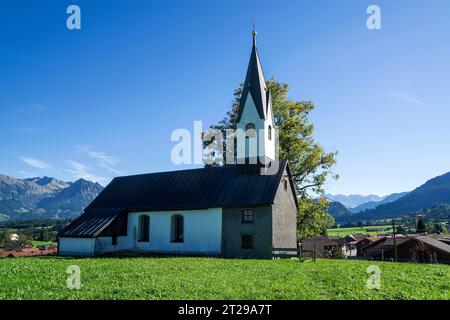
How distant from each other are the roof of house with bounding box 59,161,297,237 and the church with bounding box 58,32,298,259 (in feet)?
0.29

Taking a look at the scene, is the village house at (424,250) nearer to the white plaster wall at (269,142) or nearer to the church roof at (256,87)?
the white plaster wall at (269,142)

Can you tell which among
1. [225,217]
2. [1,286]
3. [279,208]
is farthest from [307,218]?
[1,286]

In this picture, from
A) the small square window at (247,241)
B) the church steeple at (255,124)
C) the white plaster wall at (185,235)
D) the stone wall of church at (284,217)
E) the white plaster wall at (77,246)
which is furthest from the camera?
the white plaster wall at (77,246)

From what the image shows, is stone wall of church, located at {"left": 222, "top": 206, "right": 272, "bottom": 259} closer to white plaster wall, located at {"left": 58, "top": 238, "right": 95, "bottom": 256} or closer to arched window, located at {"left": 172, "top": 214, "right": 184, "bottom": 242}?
arched window, located at {"left": 172, "top": 214, "right": 184, "bottom": 242}

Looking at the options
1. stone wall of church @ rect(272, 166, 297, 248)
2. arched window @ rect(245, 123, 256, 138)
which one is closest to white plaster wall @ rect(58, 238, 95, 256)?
stone wall of church @ rect(272, 166, 297, 248)

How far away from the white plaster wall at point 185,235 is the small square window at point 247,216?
203 cm

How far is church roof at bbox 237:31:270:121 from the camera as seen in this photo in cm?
3136

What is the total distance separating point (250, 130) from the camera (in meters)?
→ 31.2

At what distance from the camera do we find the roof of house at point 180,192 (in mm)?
29500

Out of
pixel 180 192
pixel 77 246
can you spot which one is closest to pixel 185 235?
pixel 180 192

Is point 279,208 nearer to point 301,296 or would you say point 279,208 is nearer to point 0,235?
point 301,296

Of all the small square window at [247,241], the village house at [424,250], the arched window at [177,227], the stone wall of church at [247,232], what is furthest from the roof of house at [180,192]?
the village house at [424,250]

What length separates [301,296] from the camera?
34.9 ft
